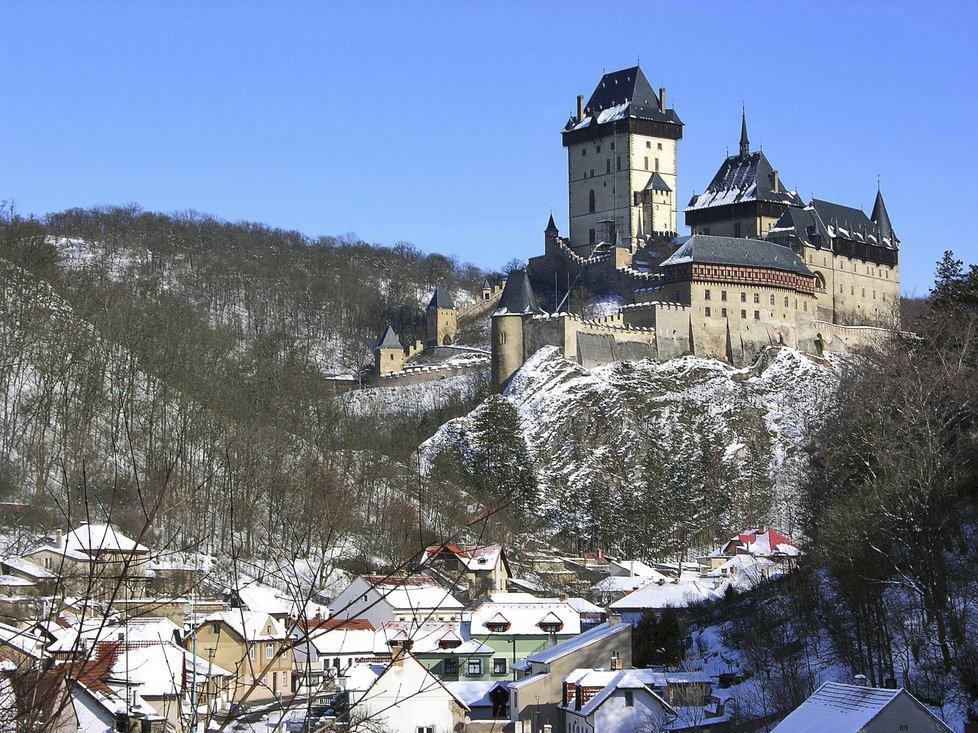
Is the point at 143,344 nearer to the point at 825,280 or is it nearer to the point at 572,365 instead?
the point at 572,365

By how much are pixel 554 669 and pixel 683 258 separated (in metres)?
48.4

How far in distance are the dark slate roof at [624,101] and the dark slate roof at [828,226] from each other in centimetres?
1219

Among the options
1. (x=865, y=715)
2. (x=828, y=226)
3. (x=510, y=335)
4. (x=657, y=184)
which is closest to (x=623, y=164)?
(x=657, y=184)

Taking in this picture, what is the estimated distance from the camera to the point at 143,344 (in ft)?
249

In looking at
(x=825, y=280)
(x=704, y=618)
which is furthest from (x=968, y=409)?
(x=825, y=280)

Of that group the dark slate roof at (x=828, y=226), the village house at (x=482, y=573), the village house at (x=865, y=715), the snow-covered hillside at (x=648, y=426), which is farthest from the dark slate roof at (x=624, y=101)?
the village house at (x=865, y=715)

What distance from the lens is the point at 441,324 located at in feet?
330

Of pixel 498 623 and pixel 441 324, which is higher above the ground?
pixel 441 324

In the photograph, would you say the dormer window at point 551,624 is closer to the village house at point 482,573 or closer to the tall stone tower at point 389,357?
the village house at point 482,573

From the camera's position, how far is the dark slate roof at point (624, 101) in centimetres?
10250

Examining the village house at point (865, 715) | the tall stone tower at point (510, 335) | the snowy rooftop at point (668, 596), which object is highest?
the tall stone tower at point (510, 335)

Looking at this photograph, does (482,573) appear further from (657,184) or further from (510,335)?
(657,184)

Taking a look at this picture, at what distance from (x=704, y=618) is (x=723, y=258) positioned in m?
40.2

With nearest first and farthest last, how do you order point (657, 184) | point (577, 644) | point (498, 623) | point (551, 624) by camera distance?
point (577, 644)
point (498, 623)
point (551, 624)
point (657, 184)
